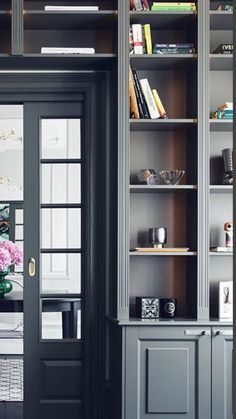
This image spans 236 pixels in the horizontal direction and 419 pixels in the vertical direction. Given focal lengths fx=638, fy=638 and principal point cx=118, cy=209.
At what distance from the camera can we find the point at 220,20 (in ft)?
12.9

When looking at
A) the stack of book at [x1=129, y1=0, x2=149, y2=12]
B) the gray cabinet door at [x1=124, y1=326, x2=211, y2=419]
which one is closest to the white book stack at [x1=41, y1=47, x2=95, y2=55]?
the stack of book at [x1=129, y1=0, x2=149, y2=12]

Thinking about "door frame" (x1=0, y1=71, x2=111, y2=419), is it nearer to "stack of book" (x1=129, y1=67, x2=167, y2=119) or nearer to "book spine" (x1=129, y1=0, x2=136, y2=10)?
"stack of book" (x1=129, y1=67, x2=167, y2=119)

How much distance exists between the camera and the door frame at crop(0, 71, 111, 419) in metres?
4.18

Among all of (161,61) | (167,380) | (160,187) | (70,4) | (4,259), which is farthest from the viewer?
(4,259)

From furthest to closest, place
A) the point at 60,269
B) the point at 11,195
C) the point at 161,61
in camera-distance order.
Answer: the point at 11,195, the point at 60,269, the point at 161,61

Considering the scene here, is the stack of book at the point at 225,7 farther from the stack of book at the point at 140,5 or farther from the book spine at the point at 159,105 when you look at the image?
the book spine at the point at 159,105

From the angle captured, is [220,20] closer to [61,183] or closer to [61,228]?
[61,183]

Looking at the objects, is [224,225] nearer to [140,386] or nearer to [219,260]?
[219,260]

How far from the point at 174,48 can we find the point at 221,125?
0.55 metres

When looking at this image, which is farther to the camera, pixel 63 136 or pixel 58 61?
pixel 63 136

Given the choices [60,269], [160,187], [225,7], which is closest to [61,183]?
[60,269]

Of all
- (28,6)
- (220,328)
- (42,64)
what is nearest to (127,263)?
(220,328)

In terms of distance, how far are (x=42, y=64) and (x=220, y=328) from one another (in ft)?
6.49

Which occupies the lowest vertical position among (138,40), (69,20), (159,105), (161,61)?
(159,105)
